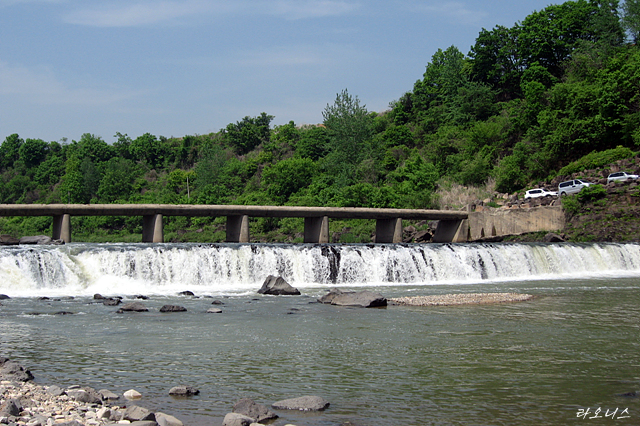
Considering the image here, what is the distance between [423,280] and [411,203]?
2984cm

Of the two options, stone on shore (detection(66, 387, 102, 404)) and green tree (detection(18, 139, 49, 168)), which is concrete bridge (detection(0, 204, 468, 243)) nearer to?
stone on shore (detection(66, 387, 102, 404))

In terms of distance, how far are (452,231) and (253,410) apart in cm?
4347

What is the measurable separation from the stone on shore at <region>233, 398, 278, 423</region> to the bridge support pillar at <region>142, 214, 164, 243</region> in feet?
110

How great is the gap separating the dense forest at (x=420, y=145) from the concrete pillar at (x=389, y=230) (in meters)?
12.3

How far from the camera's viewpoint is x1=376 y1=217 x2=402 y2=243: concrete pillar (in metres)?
49.3

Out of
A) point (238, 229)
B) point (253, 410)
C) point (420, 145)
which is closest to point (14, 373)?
point (253, 410)

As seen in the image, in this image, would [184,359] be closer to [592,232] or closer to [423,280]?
[423,280]

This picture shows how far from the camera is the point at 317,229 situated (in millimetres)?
47875

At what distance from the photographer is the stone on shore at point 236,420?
9.12 metres

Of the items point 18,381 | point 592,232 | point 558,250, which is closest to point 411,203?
point 592,232

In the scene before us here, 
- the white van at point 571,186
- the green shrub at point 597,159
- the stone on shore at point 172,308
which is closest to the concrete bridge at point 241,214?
the white van at point 571,186

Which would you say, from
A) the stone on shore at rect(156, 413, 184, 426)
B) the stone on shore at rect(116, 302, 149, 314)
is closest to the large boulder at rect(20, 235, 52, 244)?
the stone on shore at rect(116, 302, 149, 314)

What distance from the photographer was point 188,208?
42.6m

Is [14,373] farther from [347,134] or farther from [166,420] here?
[347,134]
